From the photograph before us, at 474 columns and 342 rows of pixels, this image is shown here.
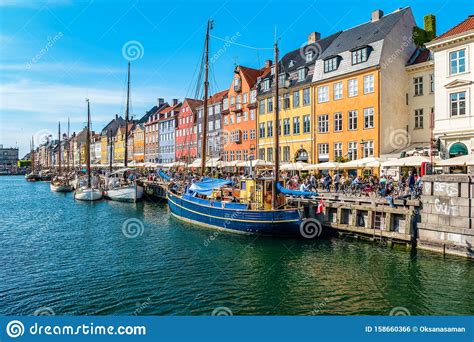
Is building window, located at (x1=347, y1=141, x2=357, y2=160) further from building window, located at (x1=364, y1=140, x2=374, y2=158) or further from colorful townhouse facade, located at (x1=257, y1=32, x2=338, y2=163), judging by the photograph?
colorful townhouse facade, located at (x1=257, y1=32, x2=338, y2=163)

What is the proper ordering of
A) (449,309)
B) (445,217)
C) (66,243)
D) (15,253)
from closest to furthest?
(449,309) → (445,217) → (15,253) → (66,243)

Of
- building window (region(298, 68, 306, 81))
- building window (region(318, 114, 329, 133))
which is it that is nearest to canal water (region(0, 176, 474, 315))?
building window (region(318, 114, 329, 133))

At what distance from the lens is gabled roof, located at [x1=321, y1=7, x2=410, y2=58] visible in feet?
122

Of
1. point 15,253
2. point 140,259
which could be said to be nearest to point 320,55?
point 140,259

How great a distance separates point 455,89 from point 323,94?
1541 cm

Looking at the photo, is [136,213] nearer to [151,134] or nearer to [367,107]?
[367,107]

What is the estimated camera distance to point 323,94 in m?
41.2

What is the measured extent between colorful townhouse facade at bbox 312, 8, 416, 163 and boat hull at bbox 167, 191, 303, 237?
1544cm

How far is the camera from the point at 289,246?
21.3 metres

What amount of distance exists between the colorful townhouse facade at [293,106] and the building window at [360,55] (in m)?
6.08

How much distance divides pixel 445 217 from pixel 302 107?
1085 inches

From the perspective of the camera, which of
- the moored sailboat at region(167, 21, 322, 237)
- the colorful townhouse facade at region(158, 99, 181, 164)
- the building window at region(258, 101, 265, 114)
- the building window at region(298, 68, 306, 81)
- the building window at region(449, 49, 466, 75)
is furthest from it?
the colorful townhouse facade at region(158, 99, 181, 164)

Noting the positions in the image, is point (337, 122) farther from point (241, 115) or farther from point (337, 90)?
point (241, 115)

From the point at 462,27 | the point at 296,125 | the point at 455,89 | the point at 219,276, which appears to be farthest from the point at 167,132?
the point at 219,276
